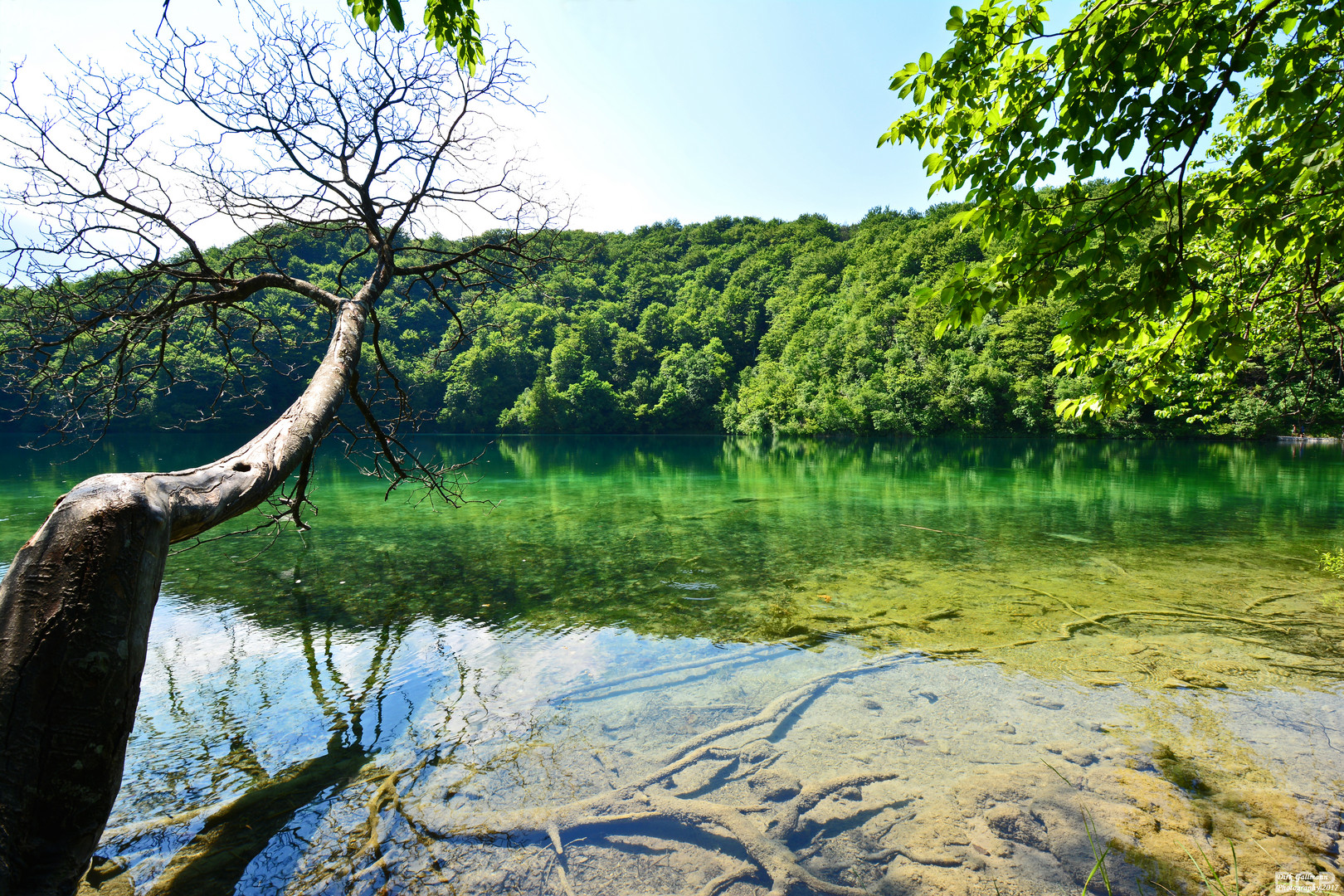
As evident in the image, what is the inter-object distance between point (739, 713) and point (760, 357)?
8318 centimetres

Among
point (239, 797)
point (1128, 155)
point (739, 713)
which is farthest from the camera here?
point (739, 713)

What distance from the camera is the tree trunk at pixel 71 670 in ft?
5.48

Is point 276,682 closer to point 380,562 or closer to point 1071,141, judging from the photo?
point 380,562

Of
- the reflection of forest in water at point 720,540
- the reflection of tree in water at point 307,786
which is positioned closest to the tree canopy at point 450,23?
the reflection of tree in water at point 307,786

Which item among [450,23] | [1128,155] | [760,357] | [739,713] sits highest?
[760,357]

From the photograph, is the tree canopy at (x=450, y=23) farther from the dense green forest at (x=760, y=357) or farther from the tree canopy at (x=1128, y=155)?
the dense green forest at (x=760, y=357)

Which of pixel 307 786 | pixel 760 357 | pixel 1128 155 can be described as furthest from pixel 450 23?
pixel 760 357

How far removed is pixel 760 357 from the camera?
3388 inches

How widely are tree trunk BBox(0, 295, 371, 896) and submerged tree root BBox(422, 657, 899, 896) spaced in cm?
204

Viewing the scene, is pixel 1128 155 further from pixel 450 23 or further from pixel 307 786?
pixel 307 786

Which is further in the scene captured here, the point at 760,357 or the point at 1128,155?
the point at 760,357

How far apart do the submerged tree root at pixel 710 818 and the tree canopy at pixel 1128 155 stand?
2.85m

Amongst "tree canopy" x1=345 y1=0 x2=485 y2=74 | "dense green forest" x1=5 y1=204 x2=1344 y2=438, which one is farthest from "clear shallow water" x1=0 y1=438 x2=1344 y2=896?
"dense green forest" x1=5 y1=204 x2=1344 y2=438

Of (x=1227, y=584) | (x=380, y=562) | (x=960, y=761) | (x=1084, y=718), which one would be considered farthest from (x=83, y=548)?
(x=1227, y=584)
